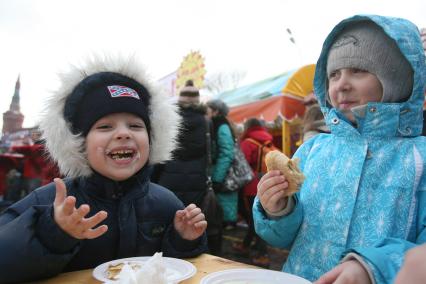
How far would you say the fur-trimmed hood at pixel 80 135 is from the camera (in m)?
1.50

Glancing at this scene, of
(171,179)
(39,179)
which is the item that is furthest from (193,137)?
(39,179)

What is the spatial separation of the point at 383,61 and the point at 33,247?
4.75 feet

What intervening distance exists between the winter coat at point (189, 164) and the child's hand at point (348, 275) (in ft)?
8.29

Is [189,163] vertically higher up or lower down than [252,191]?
higher up

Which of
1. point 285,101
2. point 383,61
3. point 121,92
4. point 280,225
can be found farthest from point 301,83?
point 280,225

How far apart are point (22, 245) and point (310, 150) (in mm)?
1211

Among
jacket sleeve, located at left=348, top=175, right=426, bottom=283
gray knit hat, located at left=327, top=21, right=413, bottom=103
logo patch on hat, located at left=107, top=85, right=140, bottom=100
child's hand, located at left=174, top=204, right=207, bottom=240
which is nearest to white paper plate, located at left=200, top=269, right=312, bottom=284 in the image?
jacket sleeve, located at left=348, top=175, right=426, bottom=283

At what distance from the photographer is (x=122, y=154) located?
151 centimetres

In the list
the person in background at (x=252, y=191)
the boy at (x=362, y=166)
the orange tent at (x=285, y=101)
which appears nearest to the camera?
the boy at (x=362, y=166)

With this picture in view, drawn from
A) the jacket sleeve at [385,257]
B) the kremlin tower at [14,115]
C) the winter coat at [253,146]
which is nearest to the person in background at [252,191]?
the winter coat at [253,146]

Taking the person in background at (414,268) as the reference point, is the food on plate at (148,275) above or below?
below

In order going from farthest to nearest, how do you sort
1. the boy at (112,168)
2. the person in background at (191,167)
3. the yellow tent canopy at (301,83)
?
1. the yellow tent canopy at (301,83)
2. the person in background at (191,167)
3. the boy at (112,168)

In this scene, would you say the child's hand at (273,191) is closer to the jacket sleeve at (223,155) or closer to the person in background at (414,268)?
the person in background at (414,268)

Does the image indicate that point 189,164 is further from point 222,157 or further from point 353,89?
point 353,89
